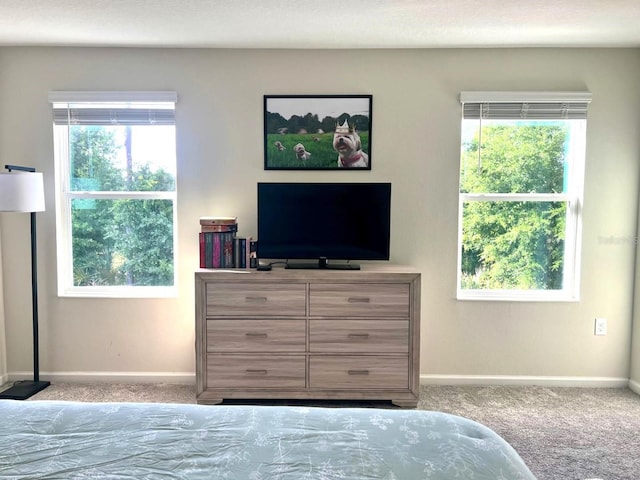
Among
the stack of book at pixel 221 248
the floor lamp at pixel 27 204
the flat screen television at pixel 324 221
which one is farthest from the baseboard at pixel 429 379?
the flat screen television at pixel 324 221

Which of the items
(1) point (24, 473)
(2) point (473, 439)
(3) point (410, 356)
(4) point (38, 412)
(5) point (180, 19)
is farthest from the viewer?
(3) point (410, 356)

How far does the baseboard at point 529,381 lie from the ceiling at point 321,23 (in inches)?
91.6

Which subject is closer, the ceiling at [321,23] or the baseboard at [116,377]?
the ceiling at [321,23]

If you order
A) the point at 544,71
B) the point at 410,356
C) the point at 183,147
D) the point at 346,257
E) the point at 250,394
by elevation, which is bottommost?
the point at 250,394

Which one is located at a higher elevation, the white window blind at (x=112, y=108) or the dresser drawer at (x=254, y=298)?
the white window blind at (x=112, y=108)

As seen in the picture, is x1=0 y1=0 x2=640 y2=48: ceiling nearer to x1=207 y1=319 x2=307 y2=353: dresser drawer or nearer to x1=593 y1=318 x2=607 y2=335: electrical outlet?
x1=207 y1=319 x2=307 y2=353: dresser drawer

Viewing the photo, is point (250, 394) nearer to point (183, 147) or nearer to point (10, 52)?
point (183, 147)

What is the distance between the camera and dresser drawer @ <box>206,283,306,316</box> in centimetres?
293

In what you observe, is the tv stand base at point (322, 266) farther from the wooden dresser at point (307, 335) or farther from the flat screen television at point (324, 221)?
the wooden dresser at point (307, 335)

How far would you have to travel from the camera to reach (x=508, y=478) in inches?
45.9

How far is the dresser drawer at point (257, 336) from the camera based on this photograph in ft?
9.63

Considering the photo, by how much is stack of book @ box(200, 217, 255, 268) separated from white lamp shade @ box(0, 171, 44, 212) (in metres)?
1.07

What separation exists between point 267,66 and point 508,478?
2899mm

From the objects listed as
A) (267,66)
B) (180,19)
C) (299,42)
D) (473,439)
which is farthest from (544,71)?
(473,439)
